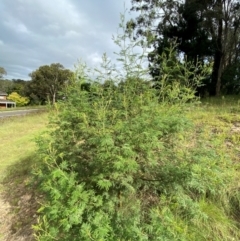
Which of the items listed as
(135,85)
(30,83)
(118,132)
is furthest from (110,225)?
(30,83)

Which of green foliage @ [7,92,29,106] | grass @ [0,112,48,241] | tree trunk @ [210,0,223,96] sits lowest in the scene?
grass @ [0,112,48,241]

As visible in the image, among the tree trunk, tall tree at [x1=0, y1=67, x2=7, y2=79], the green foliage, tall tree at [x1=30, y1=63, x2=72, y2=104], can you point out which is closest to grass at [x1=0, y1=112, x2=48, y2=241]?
the tree trunk

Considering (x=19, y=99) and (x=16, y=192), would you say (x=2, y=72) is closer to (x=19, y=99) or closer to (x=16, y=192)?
(x=19, y=99)

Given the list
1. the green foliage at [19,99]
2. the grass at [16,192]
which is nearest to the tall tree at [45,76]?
the green foliage at [19,99]

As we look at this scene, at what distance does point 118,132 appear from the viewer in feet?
5.53

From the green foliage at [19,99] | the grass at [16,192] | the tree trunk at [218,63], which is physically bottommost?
the grass at [16,192]

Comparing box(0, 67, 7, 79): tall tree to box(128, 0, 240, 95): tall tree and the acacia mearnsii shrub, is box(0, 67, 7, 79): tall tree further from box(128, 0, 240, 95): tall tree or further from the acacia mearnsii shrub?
the acacia mearnsii shrub

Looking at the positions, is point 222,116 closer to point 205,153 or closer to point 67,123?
point 205,153

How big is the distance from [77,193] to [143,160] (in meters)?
0.61

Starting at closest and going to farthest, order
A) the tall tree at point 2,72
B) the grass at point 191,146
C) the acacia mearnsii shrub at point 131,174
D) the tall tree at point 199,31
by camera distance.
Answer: the acacia mearnsii shrub at point 131,174 < the grass at point 191,146 < the tall tree at point 199,31 < the tall tree at point 2,72

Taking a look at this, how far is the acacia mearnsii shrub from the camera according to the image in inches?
60.2

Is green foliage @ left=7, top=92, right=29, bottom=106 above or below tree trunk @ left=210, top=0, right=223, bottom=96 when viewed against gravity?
below

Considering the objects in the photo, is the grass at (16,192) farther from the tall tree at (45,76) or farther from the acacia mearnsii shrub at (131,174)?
the tall tree at (45,76)

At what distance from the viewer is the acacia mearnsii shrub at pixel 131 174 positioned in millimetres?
1530
